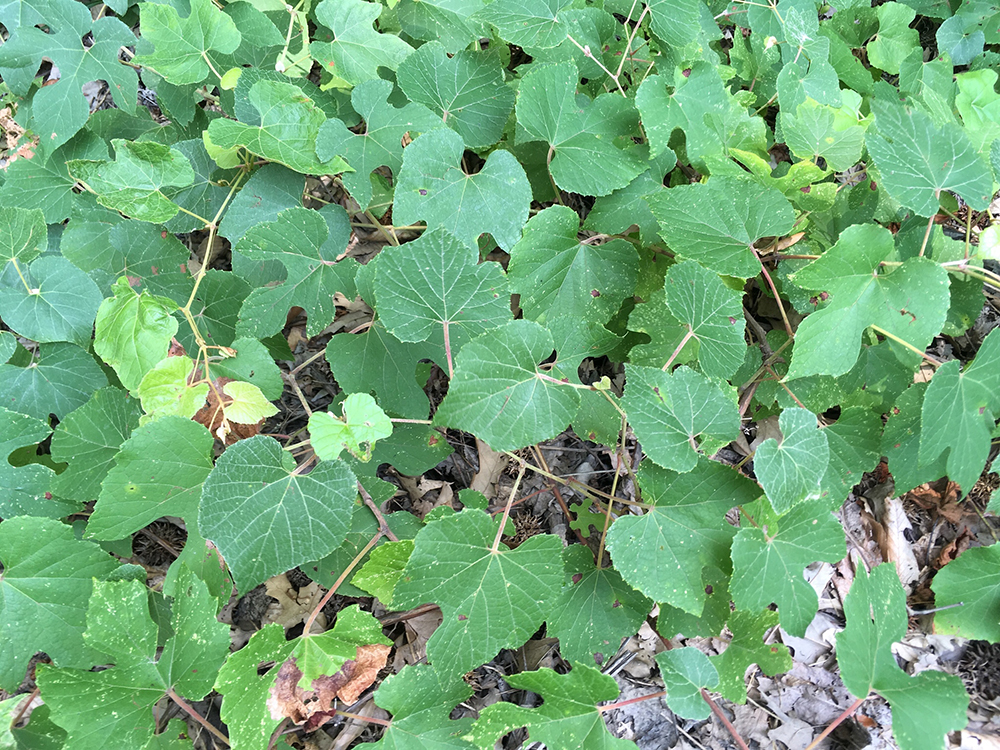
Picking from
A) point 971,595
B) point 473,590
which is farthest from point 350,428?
point 971,595

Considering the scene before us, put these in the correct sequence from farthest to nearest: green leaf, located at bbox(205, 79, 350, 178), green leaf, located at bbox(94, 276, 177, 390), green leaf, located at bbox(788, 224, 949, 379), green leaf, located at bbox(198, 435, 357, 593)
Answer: green leaf, located at bbox(205, 79, 350, 178), green leaf, located at bbox(94, 276, 177, 390), green leaf, located at bbox(788, 224, 949, 379), green leaf, located at bbox(198, 435, 357, 593)

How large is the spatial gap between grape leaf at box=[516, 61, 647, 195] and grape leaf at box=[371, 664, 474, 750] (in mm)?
1440

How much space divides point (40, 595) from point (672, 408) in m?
1.70

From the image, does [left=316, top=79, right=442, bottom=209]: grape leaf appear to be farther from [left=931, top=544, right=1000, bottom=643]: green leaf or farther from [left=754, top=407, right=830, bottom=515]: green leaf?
[left=931, top=544, right=1000, bottom=643]: green leaf

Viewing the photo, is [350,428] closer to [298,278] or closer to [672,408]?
[298,278]

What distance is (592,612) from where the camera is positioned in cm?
172

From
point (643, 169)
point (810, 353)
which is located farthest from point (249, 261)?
point (810, 353)

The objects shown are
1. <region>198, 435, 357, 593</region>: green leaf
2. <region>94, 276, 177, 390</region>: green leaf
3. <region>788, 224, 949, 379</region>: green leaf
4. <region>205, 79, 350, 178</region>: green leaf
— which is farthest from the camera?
<region>205, 79, 350, 178</region>: green leaf

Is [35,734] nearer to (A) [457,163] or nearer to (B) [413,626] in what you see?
(B) [413,626]

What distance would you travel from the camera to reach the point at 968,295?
1.94 meters

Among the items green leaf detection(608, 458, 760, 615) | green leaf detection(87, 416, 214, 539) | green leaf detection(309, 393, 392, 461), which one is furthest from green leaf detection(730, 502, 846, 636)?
green leaf detection(87, 416, 214, 539)

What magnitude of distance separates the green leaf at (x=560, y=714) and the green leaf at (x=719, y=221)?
114 centimetres

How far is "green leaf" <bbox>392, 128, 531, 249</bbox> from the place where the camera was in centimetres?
173

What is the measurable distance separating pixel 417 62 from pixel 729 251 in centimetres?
110
